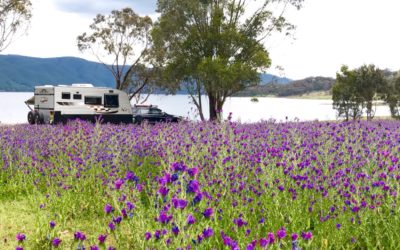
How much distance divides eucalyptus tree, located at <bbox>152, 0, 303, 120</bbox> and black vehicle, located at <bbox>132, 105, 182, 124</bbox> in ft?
7.62

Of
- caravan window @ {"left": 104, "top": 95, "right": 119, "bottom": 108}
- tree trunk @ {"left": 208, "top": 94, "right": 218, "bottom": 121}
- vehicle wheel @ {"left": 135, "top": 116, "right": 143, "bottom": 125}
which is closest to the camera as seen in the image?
caravan window @ {"left": 104, "top": 95, "right": 119, "bottom": 108}

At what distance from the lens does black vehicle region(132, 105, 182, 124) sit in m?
26.9

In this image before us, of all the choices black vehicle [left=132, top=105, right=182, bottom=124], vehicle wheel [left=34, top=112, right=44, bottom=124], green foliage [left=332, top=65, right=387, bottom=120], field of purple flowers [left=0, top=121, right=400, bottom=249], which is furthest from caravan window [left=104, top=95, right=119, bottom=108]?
green foliage [left=332, top=65, right=387, bottom=120]

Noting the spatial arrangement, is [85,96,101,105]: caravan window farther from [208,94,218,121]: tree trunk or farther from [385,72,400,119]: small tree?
[385,72,400,119]: small tree

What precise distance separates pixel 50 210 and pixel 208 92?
69.9ft

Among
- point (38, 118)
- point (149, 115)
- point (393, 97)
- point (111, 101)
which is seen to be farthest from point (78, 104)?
point (393, 97)

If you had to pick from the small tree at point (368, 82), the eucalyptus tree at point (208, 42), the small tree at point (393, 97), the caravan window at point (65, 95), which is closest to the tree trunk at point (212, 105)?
the eucalyptus tree at point (208, 42)

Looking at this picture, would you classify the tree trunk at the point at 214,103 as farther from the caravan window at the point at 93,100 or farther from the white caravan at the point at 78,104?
the caravan window at the point at 93,100

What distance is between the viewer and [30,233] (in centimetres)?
607

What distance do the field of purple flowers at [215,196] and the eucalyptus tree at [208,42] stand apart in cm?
1754

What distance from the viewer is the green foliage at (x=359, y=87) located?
143ft

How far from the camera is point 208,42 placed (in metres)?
26.9

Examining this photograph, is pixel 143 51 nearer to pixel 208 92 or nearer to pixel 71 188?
pixel 208 92

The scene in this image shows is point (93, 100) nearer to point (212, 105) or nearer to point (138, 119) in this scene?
point (138, 119)
